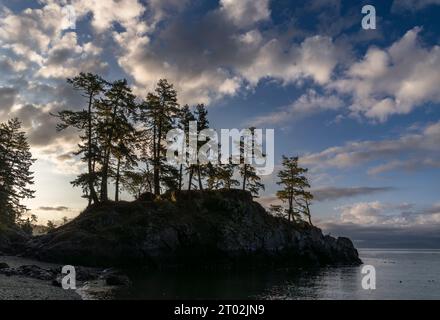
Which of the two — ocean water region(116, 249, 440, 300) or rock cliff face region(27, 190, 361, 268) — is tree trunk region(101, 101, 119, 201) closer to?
rock cliff face region(27, 190, 361, 268)

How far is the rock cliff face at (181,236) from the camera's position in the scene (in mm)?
40969

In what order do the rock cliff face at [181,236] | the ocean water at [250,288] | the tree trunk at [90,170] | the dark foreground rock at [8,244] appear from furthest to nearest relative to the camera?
1. the tree trunk at [90,170]
2. the dark foreground rock at [8,244]
3. the rock cliff face at [181,236]
4. the ocean water at [250,288]

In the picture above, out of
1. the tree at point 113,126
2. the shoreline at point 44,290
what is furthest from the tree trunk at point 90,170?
the shoreline at point 44,290

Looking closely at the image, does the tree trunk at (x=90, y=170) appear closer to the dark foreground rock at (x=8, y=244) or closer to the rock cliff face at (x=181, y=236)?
the rock cliff face at (x=181, y=236)

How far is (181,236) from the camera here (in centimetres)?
4588

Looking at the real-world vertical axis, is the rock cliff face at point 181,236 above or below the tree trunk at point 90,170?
below

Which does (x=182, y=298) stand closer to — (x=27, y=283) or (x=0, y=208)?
(x=27, y=283)

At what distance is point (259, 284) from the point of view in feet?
117

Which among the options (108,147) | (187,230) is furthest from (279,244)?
(108,147)

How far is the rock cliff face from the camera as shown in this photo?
4097 centimetres

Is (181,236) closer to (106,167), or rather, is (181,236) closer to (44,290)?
(106,167)
